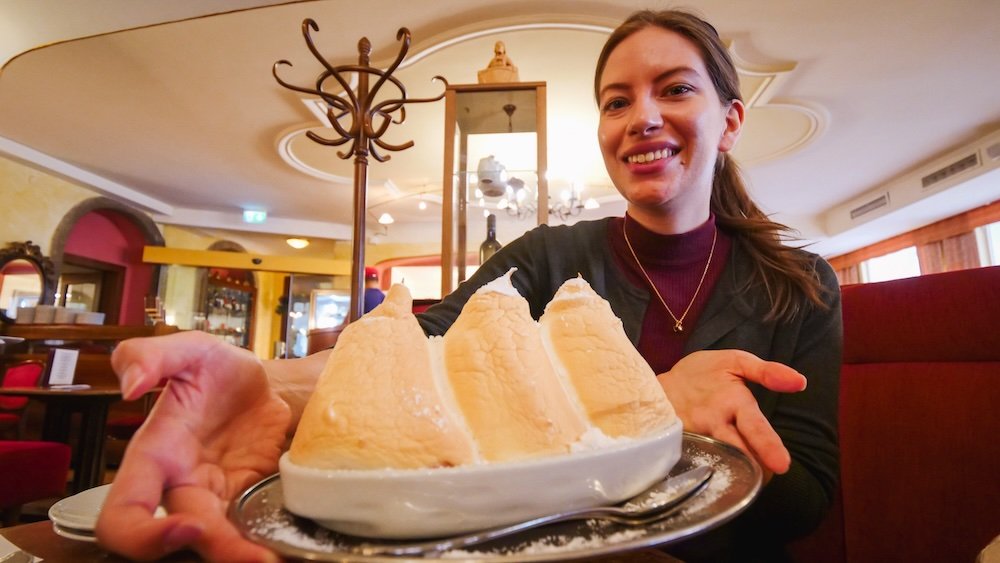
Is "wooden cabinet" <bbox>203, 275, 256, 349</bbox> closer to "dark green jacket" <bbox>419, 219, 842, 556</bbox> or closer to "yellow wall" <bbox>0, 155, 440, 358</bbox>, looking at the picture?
"yellow wall" <bbox>0, 155, 440, 358</bbox>

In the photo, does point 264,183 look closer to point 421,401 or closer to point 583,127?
point 583,127

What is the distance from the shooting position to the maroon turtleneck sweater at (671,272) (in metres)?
1.09

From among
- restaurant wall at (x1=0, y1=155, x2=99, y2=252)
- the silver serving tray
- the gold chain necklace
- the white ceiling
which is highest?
the white ceiling

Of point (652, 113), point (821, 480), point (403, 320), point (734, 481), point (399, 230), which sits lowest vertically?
point (821, 480)

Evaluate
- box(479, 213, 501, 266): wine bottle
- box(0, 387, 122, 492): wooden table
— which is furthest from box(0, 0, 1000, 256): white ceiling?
box(0, 387, 122, 492): wooden table

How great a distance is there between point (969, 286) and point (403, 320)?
1.24m

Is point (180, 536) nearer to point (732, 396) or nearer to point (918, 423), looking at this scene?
point (732, 396)

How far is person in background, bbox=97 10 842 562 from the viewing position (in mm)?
418

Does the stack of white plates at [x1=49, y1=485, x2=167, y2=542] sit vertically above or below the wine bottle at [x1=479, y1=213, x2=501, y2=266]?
below

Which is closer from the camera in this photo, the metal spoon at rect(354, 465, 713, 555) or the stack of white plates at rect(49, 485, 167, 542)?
the metal spoon at rect(354, 465, 713, 555)

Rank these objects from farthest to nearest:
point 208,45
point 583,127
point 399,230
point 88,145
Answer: point 399,230
point 88,145
point 583,127
point 208,45

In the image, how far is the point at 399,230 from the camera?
8.76 m

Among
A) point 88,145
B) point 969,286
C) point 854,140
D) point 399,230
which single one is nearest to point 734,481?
point 969,286

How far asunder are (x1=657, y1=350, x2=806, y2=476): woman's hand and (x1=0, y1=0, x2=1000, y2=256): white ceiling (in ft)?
10.4
